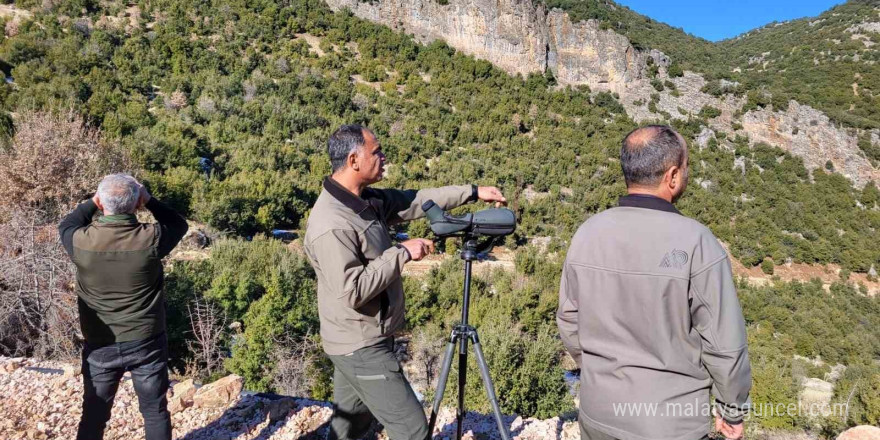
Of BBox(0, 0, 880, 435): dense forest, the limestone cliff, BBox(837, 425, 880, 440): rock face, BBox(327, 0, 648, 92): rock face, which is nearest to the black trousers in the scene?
BBox(0, 0, 880, 435): dense forest

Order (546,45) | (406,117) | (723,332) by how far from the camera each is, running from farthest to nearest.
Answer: (546,45) < (406,117) < (723,332)

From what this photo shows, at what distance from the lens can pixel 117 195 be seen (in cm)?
191

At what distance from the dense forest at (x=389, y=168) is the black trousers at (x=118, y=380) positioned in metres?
3.09

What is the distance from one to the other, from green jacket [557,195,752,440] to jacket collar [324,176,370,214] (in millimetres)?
851

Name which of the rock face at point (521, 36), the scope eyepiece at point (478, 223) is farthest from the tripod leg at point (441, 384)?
the rock face at point (521, 36)

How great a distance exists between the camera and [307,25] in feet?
99.0

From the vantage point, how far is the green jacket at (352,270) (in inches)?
58.8

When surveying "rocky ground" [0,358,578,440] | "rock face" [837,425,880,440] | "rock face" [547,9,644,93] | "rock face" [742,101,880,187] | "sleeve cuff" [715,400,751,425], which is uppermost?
"rock face" [547,9,644,93]

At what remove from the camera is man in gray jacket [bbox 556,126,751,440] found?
1.19 metres

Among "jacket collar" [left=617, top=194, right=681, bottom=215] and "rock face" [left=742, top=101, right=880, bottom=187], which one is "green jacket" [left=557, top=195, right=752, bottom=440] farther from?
"rock face" [left=742, top=101, right=880, bottom=187]

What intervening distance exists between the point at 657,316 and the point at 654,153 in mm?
484

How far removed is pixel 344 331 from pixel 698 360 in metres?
1.16

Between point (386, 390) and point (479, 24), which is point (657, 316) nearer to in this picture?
point (386, 390)

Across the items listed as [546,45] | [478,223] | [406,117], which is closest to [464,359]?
[478,223]
